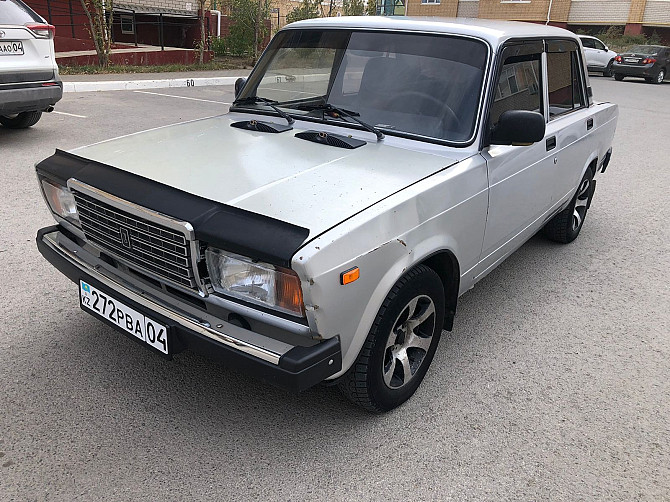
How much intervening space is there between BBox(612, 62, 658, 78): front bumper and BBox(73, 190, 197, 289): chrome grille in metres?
22.9

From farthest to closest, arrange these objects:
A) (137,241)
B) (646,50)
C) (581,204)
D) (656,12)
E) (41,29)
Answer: (656,12), (646,50), (41,29), (581,204), (137,241)

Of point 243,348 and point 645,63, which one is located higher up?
point 243,348

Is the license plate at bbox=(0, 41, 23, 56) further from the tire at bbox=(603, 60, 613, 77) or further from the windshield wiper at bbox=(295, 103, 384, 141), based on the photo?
the tire at bbox=(603, 60, 613, 77)

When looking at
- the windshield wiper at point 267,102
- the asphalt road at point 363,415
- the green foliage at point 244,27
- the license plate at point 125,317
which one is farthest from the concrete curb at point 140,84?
the license plate at point 125,317

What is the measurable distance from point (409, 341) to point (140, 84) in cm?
1160

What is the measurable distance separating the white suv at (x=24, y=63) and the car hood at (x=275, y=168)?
433 cm

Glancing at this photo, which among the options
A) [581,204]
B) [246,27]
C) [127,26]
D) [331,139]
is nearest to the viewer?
[331,139]

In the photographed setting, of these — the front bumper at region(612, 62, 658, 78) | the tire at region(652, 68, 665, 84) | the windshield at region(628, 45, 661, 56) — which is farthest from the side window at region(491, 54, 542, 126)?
the tire at region(652, 68, 665, 84)

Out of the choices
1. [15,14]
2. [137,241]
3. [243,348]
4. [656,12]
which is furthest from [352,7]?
[243,348]

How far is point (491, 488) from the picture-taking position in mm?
2412

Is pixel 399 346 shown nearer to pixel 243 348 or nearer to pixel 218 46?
pixel 243 348

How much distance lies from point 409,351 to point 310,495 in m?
0.87

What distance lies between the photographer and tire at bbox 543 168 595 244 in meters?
4.92

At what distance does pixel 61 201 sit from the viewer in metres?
3.02
